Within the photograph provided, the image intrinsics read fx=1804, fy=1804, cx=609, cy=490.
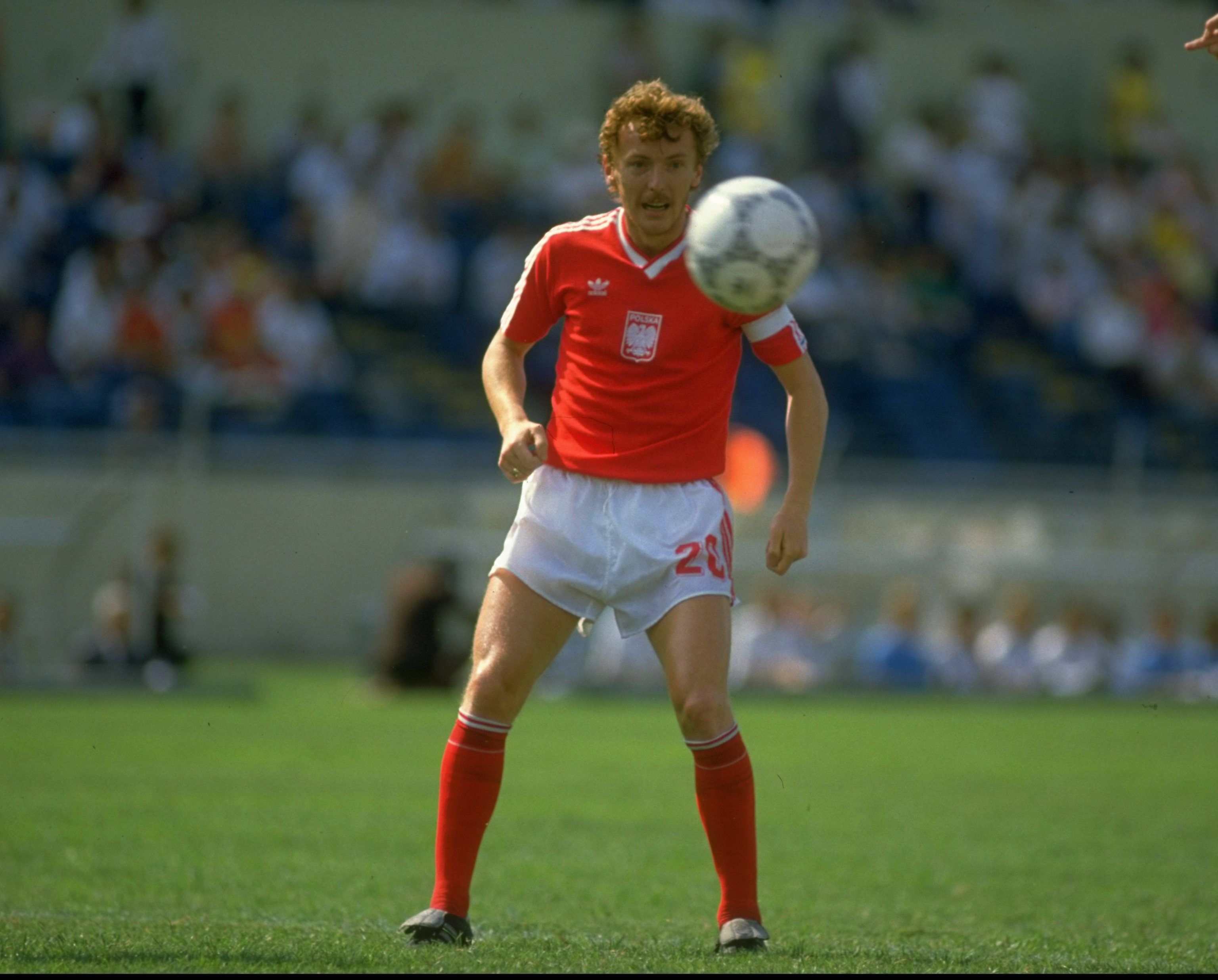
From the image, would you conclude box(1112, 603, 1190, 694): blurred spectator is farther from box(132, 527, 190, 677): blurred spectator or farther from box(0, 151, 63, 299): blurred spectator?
box(0, 151, 63, 299): blurred spectator

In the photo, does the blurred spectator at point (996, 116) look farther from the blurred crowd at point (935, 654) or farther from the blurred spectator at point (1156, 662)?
the blurred spectator at point (1156, 662)

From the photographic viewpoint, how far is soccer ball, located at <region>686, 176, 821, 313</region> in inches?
186

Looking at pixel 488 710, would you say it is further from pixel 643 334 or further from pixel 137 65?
pixel 137 65

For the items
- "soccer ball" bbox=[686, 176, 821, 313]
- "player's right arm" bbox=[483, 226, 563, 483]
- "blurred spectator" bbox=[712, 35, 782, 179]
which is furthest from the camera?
"blurred spectator" bbox=[712, 35, 782, 179]

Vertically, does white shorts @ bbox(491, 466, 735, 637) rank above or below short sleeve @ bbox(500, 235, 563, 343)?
below

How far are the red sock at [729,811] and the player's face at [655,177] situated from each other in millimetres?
1448

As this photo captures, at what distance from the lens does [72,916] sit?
5273mm

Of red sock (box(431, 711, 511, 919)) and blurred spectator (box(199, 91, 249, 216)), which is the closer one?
red sock (box(431, 711, 511, 919))

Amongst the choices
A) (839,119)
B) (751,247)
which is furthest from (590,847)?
(839,119)

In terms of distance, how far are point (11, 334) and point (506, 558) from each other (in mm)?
14333

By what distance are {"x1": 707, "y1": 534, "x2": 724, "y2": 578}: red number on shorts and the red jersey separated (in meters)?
0.19

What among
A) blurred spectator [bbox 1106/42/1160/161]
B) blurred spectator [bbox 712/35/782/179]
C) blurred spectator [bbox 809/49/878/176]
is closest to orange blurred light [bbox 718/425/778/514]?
blurred spectator [bbox 712/35/782/179]

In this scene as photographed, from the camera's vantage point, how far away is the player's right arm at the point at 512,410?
482 cm

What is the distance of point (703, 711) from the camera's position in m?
5.01
